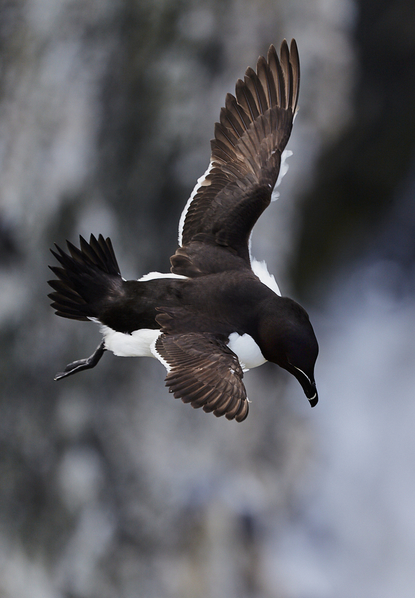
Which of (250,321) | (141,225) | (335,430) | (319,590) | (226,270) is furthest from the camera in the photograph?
(141,225)

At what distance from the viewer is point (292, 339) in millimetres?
2479

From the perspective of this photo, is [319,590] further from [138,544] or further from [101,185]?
[101,185]

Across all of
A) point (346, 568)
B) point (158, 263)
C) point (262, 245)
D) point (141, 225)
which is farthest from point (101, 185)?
point (346, 568)

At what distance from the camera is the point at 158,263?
4906 millimetres

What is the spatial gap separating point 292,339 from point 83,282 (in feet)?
3.12

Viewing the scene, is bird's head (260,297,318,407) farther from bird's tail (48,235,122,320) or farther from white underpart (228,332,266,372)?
bird's tail (48,235,122,320)

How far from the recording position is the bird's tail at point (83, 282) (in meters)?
2.86

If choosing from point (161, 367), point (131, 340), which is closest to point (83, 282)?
point (131, 340)

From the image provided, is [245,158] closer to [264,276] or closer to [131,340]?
[264,276]

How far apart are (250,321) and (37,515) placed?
121 inches

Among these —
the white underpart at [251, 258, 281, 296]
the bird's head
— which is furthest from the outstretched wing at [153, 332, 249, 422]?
the white underpart at [251, 258, 281, 296]

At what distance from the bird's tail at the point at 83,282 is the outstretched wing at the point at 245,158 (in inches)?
15.3

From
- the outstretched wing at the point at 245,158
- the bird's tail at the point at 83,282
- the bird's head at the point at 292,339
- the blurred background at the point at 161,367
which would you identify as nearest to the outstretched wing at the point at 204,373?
the bird's head at the point at 292,339

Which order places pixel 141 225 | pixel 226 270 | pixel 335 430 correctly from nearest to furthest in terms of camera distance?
pixel 226 270
pixel 335 430
pixel 141 225
